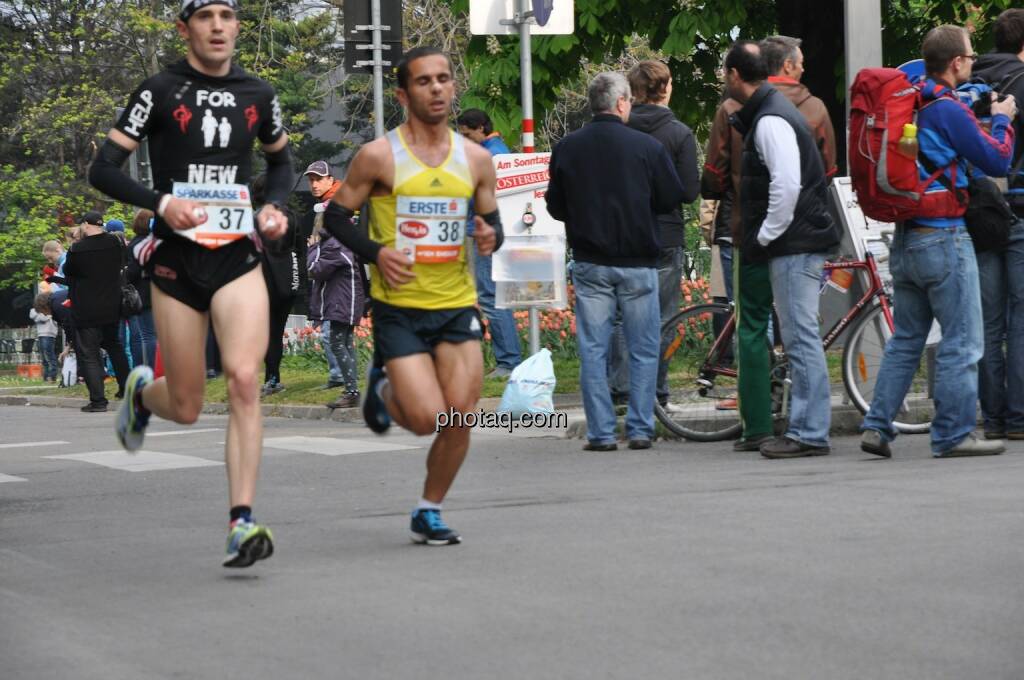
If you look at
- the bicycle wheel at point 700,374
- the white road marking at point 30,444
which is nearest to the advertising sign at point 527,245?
the bicycle wheel at point 700,374

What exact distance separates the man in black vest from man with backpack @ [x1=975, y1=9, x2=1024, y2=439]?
36.7 inches

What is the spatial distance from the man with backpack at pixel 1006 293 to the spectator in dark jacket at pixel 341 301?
634 centimetres

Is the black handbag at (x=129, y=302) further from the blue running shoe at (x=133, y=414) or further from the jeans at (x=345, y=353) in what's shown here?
the blue running shoe at (x=133, y=414)

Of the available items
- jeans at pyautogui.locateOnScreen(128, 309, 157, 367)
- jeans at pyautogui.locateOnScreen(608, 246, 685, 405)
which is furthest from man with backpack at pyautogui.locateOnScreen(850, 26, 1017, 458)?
jeans at pyautogui.locateOnScreen(128, 309, 157, 367)

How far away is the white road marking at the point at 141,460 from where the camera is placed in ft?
35.9

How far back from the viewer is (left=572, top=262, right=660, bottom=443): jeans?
10.6 meters

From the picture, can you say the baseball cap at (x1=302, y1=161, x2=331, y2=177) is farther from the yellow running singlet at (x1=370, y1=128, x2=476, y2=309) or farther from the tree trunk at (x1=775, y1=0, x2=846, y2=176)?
the yellow running singlet at (x1=370, y1=128, x2=476, y2=309)

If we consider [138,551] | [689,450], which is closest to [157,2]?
[689,450]

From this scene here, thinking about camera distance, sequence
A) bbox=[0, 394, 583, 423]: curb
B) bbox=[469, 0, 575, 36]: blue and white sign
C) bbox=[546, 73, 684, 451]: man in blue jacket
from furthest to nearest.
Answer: bbox=[0, 394, 583, 423]: curb < bbox=[469, 0, 575, 36]: blue and white sign < bbox=[546, 73, 684, 451]: man in blue jacket

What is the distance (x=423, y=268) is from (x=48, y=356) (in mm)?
23607

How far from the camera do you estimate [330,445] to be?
11.9 metres

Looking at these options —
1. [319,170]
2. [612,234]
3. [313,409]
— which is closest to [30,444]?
[313,409]

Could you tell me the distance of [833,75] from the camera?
18.7 meters

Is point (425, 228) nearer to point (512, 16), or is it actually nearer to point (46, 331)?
point (512, 16)
